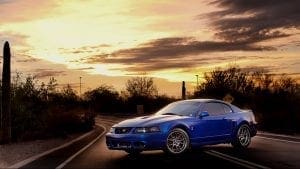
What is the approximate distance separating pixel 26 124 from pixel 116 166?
2473cm

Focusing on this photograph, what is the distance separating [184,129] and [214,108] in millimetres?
1735

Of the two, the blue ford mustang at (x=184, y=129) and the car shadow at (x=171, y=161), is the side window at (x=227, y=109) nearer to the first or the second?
the blue ford mustang at (x=184, y=129)

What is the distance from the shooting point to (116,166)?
14.6 meters

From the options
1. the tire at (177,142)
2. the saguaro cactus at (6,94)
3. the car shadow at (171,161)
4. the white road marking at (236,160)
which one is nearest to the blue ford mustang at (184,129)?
the tire at (177,142)

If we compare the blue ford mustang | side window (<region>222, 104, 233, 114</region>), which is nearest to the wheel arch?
the blue ford mustang

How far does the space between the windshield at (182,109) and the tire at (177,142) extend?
0.78 metres

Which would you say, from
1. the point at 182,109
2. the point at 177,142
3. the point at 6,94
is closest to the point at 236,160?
the point at 177,142

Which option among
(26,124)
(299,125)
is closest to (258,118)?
(299,125)

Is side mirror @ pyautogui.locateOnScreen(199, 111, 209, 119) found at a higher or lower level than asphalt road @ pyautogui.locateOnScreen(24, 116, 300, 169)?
higher

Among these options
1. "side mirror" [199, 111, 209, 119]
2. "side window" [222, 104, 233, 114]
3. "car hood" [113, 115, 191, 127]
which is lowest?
"car hood" [113, 115, 191, 127]

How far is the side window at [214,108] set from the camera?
1845cm

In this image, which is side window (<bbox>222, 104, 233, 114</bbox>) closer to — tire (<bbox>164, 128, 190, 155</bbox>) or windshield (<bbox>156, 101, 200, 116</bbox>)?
windshield (<bbox>156, 101, 200, 116</bbox>)

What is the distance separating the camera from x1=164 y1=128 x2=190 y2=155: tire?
55.8 ft

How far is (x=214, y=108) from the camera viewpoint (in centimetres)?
1870
